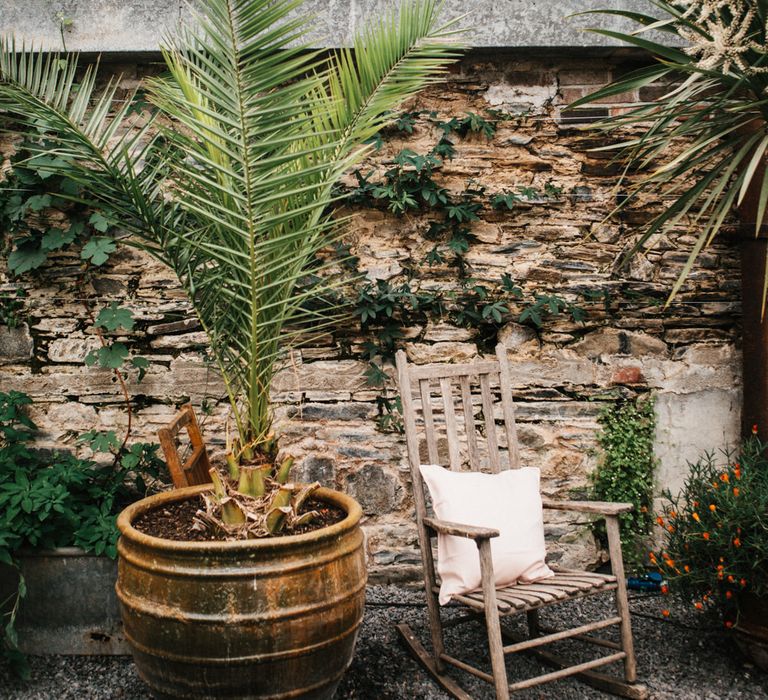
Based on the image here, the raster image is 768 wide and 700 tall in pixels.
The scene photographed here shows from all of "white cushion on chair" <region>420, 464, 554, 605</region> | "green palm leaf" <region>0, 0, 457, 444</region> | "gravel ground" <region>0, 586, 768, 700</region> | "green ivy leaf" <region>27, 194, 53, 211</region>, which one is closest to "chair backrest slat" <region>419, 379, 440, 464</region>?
"white cushion on chair" <region>420, 464, 554, 605</region>

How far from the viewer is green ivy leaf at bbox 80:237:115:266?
3.02m

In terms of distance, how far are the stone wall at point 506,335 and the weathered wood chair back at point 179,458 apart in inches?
17.4

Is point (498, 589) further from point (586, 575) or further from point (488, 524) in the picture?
point (586, 575)

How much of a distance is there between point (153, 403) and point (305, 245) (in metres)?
1.38

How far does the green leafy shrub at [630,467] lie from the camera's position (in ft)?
10.3

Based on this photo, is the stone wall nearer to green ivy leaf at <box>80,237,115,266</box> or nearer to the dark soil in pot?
green ivy leaf at <box>80,237,115,266</box>

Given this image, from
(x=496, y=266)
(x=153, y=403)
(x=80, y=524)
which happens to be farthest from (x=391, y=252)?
(x=80, y=524)

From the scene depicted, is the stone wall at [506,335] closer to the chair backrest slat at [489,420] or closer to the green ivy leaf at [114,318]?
the green ivy leaf at [114,318]

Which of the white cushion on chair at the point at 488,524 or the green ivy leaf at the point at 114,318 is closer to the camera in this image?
the white cushion on chair at the point at 488,524

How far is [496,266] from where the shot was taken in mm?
3244

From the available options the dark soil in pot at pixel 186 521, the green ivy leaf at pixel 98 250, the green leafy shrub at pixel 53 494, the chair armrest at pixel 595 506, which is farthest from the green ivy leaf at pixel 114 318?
the chair armrest at pixel 595 506

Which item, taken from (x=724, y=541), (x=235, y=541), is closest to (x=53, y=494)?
(x=235, y=541)

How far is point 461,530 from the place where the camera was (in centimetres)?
219

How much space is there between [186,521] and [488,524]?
103cm
